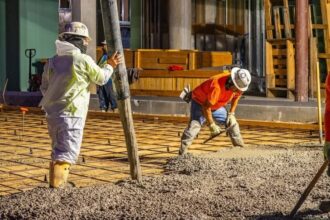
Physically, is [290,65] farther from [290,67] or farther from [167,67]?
[167,67]

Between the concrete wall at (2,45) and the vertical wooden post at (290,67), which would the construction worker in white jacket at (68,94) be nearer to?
the vertical wooden post at (290,67)

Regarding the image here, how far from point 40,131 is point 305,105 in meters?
4.86

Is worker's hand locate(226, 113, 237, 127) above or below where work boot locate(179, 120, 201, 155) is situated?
above

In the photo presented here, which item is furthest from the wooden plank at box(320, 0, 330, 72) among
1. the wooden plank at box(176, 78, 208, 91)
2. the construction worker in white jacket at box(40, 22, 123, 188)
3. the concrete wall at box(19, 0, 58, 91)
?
the construction worker in white jacket at box(40, 22, 123, 188)

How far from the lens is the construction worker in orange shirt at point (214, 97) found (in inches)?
325

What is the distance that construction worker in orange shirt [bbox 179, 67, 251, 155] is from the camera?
827 centimetres

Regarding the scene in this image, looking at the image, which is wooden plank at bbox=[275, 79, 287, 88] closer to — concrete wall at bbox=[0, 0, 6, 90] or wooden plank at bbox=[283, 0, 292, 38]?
wooden plank at bbox=[283, 0, 292, 38]

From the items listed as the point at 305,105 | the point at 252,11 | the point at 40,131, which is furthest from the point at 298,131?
the point at 252,11

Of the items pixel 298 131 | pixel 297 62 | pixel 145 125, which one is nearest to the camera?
pixel 298 131

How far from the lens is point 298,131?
11.8m

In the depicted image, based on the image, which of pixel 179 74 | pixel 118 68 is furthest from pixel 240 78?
pixel 179 74

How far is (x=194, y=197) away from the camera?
5883 millimetres

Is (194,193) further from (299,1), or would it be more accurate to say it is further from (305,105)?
(299,1)

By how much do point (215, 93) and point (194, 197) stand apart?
259 cm
